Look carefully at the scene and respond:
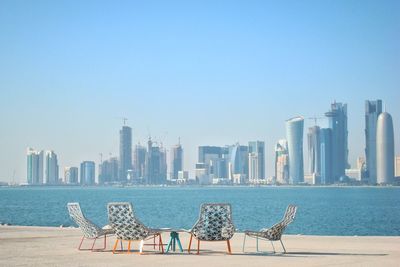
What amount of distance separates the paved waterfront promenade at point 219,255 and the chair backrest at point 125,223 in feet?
1.12

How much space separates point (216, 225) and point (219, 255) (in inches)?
22.9

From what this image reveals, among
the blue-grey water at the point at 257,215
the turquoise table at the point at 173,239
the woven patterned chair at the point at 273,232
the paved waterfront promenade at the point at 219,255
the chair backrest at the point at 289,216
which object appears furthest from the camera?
the blue-grey water at the point at 257,215

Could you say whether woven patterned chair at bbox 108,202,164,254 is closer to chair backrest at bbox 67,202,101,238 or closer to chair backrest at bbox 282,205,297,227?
chair backrest at bbox 67,202,101,238

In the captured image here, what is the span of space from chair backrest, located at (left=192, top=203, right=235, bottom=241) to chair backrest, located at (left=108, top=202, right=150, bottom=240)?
0.88 metres

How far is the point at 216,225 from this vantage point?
12.4m

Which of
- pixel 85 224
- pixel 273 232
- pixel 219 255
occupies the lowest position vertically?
pixel 219 255

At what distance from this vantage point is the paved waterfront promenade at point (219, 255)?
36.9 ft

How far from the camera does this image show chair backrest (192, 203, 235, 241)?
40.4ft

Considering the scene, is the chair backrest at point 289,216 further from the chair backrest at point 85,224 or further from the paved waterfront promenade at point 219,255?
the chair backrest at point 85,224

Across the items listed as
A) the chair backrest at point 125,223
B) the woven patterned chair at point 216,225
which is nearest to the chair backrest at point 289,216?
the woven patterned chair at point 216,225

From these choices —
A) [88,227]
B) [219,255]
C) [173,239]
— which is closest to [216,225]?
[219,255]

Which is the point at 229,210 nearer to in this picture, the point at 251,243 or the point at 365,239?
the point at 251,243

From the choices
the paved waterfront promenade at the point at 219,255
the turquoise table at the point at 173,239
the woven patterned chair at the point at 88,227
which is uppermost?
the woven patterned chair at the point at 88,227

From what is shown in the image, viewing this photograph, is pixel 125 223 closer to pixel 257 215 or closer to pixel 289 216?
pixel 289 216
